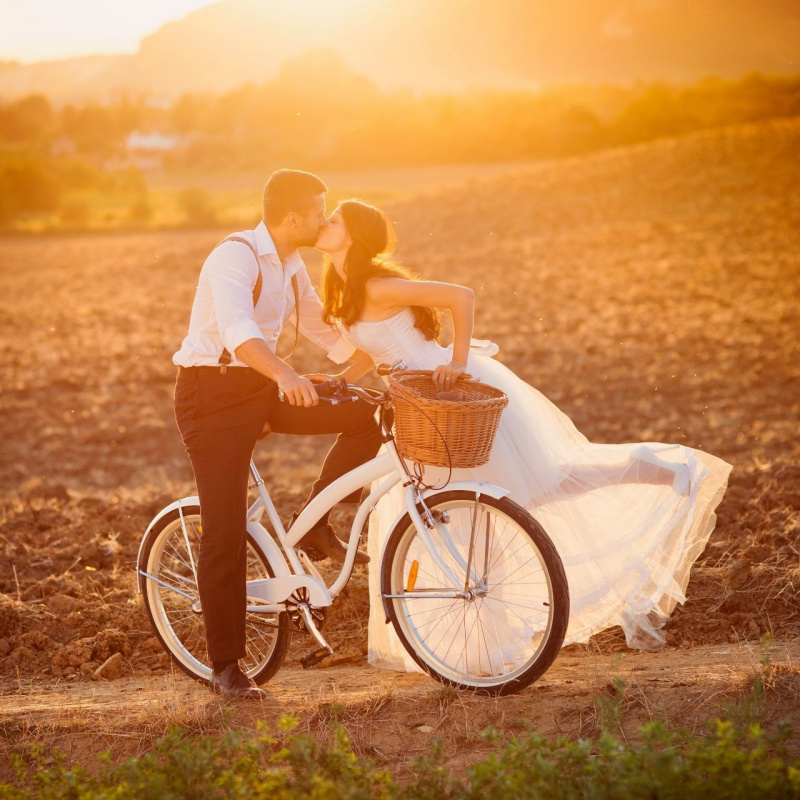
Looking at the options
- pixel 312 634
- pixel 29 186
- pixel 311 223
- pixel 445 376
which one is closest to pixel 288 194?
pixel 311 223

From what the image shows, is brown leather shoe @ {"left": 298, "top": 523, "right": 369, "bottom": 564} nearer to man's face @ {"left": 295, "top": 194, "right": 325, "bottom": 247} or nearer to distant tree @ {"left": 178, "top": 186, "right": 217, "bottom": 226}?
man's face @ {"left": 295, "top": 194, "right": 325, "bottom": 247}

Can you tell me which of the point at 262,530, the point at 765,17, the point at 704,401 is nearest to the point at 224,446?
the point at 262,530

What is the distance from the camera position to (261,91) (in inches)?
3991

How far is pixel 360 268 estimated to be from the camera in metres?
4.22

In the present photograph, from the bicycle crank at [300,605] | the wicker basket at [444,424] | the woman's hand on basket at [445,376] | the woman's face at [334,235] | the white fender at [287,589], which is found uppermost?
the woman's face at [334,235]

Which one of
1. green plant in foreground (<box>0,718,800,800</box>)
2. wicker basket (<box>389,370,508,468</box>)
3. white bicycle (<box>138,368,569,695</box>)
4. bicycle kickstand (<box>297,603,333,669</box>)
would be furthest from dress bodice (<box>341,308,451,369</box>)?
green plant in foreground (<box>0,718,800,800</box>)

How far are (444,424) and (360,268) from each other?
1001 millimetres

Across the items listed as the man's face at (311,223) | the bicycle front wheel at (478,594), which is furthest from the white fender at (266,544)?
the man's face at (311,223)

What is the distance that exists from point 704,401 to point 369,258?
794cm

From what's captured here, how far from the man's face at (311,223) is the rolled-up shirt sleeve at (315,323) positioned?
12.4 inches

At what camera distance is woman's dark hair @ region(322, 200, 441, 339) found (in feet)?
13.8

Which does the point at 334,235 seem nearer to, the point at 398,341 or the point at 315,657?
the point at 398,341

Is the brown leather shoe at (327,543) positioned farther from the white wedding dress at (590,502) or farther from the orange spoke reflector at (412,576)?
the orange spoke reflector at (412,576)

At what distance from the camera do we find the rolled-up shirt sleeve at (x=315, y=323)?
14.5 feet
